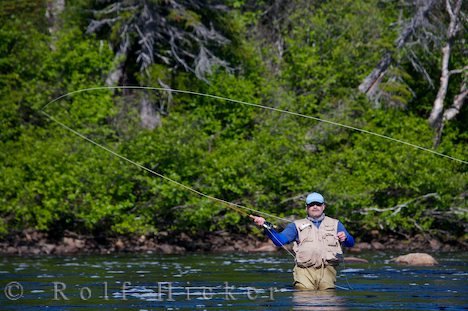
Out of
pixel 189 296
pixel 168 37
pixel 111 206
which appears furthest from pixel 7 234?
pixel 189 296

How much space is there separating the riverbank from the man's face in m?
11.1

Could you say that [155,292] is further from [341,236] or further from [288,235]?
[341,236]

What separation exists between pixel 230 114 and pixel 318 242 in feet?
54.3

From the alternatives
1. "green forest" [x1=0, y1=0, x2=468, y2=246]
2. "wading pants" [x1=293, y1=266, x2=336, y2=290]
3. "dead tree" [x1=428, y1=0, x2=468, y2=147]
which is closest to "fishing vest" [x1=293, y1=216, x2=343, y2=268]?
"wading pants" [x1=293, y1=266, x2=336, y2=290]

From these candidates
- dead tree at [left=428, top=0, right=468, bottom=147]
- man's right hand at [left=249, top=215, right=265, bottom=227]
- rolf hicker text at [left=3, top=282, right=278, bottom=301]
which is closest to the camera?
man's right hand at [left=249, top=215, right=265, bottom=227]

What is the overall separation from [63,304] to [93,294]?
1.28 metres

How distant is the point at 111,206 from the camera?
24.4m

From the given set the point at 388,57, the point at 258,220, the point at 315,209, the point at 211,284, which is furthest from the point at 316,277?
the point at 388,57

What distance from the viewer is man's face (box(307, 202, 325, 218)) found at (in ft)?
43.2

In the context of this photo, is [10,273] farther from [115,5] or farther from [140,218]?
[115,5]

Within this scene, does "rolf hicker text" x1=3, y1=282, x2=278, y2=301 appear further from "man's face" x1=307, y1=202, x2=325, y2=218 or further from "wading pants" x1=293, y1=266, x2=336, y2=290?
"man's face" x1=307, y1=202, x2=325, y2=218

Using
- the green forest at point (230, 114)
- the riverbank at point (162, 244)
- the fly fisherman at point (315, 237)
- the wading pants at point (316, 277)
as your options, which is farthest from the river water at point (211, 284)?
the green forest at point (230, 114)

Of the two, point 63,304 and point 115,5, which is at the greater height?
point 115,5

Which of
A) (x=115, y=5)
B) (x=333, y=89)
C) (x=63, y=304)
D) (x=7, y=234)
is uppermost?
(x=115, y=5)
